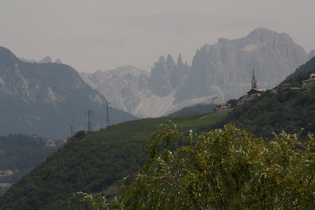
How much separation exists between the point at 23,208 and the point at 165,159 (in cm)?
18346

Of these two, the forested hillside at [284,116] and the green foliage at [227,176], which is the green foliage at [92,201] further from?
the forested hillside at [284,116]

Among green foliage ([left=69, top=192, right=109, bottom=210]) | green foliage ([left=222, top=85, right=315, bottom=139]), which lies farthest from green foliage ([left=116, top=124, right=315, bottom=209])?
green foliage ([left=222, top=85, right=315, bottom=139])

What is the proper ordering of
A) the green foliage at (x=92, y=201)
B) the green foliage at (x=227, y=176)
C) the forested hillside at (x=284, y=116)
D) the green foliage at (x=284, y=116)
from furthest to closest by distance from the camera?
the forested hillside at (x=284, y=116) → the green foliage at (x=284, y=116) → the green foliage at (x=92, y=201) → the green foliage at (x=227, y=176)

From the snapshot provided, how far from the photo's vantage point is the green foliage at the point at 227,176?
19.0 m

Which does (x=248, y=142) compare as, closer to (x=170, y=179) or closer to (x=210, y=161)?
(x=210, y=161)

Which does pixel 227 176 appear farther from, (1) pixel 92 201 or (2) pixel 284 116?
(2) pixel 284 116

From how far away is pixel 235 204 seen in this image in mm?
20141

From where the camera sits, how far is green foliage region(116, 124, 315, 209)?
62.3 feet

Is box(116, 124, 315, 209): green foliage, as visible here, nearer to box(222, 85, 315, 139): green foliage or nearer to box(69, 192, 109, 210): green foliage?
box(69, 192, 109, 210): green foliage

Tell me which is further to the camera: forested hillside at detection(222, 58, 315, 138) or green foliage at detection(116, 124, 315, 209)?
forested hillside at detection(222, 58, 315, 138)

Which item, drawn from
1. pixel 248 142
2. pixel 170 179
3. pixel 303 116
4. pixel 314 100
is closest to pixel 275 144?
pixel 248 142

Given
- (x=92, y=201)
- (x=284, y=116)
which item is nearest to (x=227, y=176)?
(x=92, y=201)

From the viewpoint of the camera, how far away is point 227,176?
19.9 meters

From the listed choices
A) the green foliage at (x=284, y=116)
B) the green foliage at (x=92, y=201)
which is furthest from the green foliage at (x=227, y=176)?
the green foliage at (x=284, y=116)
